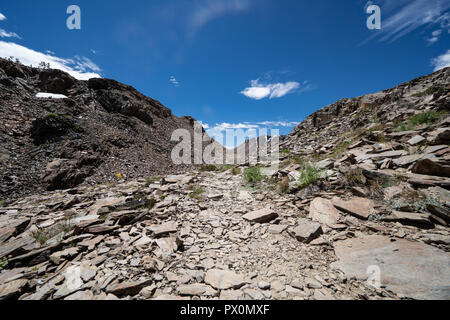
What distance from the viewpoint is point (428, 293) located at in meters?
1.88

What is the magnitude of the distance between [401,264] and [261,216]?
2237 millimetres

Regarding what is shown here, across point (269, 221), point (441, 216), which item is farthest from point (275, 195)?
point (441, 216)

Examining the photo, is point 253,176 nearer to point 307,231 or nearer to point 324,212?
point 324,212

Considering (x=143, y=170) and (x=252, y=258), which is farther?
(x=143, y=170)

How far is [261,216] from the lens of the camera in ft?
12.8

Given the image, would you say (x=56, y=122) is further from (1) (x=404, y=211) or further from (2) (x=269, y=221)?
(1) (x=404, y=211)

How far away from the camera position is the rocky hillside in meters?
7.78

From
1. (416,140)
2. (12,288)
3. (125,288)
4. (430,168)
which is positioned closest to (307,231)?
(125,288)

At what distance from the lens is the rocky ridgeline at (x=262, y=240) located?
84.1 inches

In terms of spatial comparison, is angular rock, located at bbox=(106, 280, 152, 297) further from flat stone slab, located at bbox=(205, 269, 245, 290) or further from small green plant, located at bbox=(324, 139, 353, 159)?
small green plant, located at bbox=(324, 139, 353, 159)

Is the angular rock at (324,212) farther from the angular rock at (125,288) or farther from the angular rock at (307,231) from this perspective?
the angular rock at (125,288)

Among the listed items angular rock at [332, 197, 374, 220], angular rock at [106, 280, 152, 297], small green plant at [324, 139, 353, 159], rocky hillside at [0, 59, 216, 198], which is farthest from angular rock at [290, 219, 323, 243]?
rocky hillside at [0, 59, 216, 198]

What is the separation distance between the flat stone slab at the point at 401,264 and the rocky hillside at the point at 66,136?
10.1 metres
